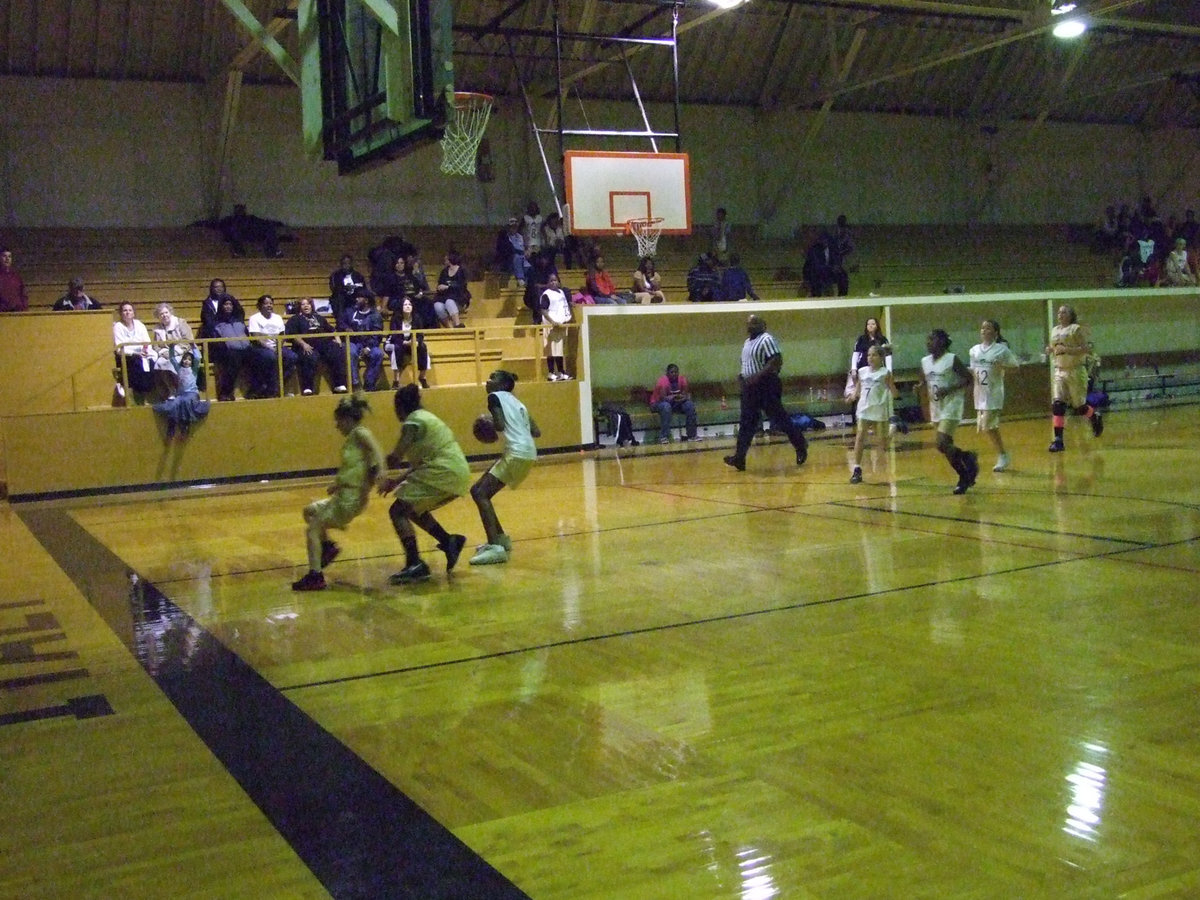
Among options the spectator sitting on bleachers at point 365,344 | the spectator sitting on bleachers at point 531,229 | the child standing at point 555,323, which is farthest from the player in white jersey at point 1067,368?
the spectator sitting on bleachers at point 531,229

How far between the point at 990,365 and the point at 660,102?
1466 cm

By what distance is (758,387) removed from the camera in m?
14.7

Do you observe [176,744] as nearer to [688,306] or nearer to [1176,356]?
[688,306]

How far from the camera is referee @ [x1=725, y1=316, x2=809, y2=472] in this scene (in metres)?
14.6

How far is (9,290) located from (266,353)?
10.9ft

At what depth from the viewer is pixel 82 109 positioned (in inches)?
822

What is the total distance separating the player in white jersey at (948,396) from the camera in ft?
37.2

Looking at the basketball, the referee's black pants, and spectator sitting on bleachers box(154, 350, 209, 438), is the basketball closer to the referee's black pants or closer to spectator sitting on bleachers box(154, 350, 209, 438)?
the referee's black pants

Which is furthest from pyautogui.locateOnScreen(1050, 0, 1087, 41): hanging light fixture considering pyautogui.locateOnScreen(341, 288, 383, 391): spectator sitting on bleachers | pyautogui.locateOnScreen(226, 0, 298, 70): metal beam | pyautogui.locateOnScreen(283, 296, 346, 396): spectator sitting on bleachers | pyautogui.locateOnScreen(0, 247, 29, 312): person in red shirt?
pyautogui.locateOnScreen(0, 247, 29, 312): person in red shirt

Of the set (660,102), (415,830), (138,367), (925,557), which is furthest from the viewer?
(660,102)

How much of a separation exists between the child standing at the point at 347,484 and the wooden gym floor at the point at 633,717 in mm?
333

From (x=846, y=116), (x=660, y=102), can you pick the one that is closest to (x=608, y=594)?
(x=660, y=102)

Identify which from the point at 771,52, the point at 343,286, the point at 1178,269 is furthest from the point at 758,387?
the point at 1178,269

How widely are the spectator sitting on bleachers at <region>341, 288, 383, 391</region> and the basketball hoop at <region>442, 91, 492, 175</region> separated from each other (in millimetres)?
2284
